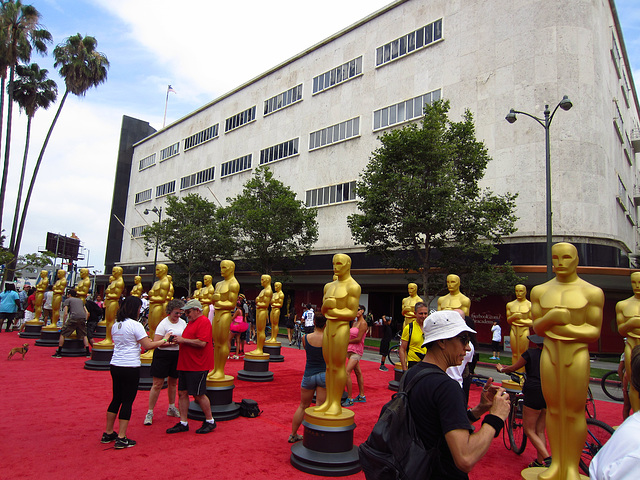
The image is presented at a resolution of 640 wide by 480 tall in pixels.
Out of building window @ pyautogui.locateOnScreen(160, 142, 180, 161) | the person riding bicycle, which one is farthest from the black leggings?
building window @ pyautogui.locateOnScreen(160, 142, 180, 161)

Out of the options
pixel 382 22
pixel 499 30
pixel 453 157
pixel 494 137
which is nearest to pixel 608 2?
pixel 499 30

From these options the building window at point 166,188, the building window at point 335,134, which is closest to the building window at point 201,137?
the building window at point 166,188

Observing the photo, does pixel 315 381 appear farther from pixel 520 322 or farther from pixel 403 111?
pixel 403 111

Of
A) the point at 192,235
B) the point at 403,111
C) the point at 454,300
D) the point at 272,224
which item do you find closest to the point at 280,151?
the point at 192,235

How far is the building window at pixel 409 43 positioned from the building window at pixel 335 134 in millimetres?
4202

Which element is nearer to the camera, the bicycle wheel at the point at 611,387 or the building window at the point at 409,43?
the bicycle wheel at the point at 611,387

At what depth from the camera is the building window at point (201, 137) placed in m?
42.9

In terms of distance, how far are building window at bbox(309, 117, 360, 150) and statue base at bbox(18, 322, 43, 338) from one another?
21.0 metres

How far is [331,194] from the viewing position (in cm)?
2997

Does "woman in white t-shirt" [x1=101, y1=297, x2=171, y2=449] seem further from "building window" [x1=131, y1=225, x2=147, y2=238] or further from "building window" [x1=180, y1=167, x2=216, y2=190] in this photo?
"building window" [x1=131, y1=225, x2=147, y2=238]

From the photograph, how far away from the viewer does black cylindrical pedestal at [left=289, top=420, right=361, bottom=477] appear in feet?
16.5

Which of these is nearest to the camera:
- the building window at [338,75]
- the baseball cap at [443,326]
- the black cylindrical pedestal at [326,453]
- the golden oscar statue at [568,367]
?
the baseball cap at [443,326]

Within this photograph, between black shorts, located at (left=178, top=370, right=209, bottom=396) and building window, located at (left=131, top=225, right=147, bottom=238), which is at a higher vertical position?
Result: building window, located at (left=131, top=225, right=147, bottom=238)

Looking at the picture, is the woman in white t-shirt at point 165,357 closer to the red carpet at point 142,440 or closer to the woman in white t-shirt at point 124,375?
the red carpet at point 142,440
